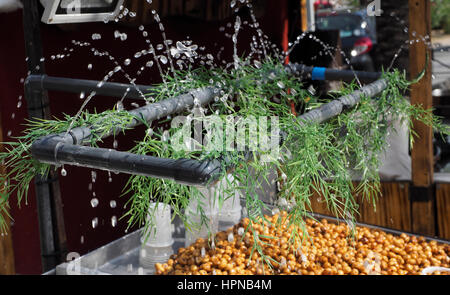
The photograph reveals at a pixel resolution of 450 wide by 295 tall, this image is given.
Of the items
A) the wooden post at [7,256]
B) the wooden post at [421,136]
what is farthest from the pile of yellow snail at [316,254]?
the wooden post at [7,256]

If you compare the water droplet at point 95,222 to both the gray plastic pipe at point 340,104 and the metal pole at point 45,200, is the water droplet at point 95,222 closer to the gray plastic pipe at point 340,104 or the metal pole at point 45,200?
the metal pole at point 45,200

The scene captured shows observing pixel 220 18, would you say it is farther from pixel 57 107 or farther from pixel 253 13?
pixel 57 107

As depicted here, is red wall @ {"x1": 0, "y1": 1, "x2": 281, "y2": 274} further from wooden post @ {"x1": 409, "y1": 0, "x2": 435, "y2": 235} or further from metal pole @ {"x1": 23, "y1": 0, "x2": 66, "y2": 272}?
wooden post @ {"x1": 409, "y1": 0, "x2": 435, "y2": 235}

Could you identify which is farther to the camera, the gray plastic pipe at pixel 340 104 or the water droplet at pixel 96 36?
the water droplet at pixel 96 36

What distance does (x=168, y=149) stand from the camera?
1.51 metres

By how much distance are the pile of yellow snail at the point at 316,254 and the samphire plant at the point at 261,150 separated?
310 mm

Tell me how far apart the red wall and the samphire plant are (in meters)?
0.99

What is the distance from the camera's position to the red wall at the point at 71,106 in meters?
2.82

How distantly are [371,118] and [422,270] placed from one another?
61 cm

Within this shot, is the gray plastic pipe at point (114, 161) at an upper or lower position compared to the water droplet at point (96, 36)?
lower

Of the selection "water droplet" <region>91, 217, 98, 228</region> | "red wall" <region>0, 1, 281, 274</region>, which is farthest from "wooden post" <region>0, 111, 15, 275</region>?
"water droplet" <region>91, 217, 98, 228</region>

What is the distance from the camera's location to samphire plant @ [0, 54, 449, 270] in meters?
1.48

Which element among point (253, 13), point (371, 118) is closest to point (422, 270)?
point (371, 118)

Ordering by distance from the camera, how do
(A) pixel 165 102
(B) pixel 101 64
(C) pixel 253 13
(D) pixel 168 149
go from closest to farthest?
(D) pixel 168 149 < (A) pixel 165 102 < (B) pixel 101 64 < (C) pixel 253 13
